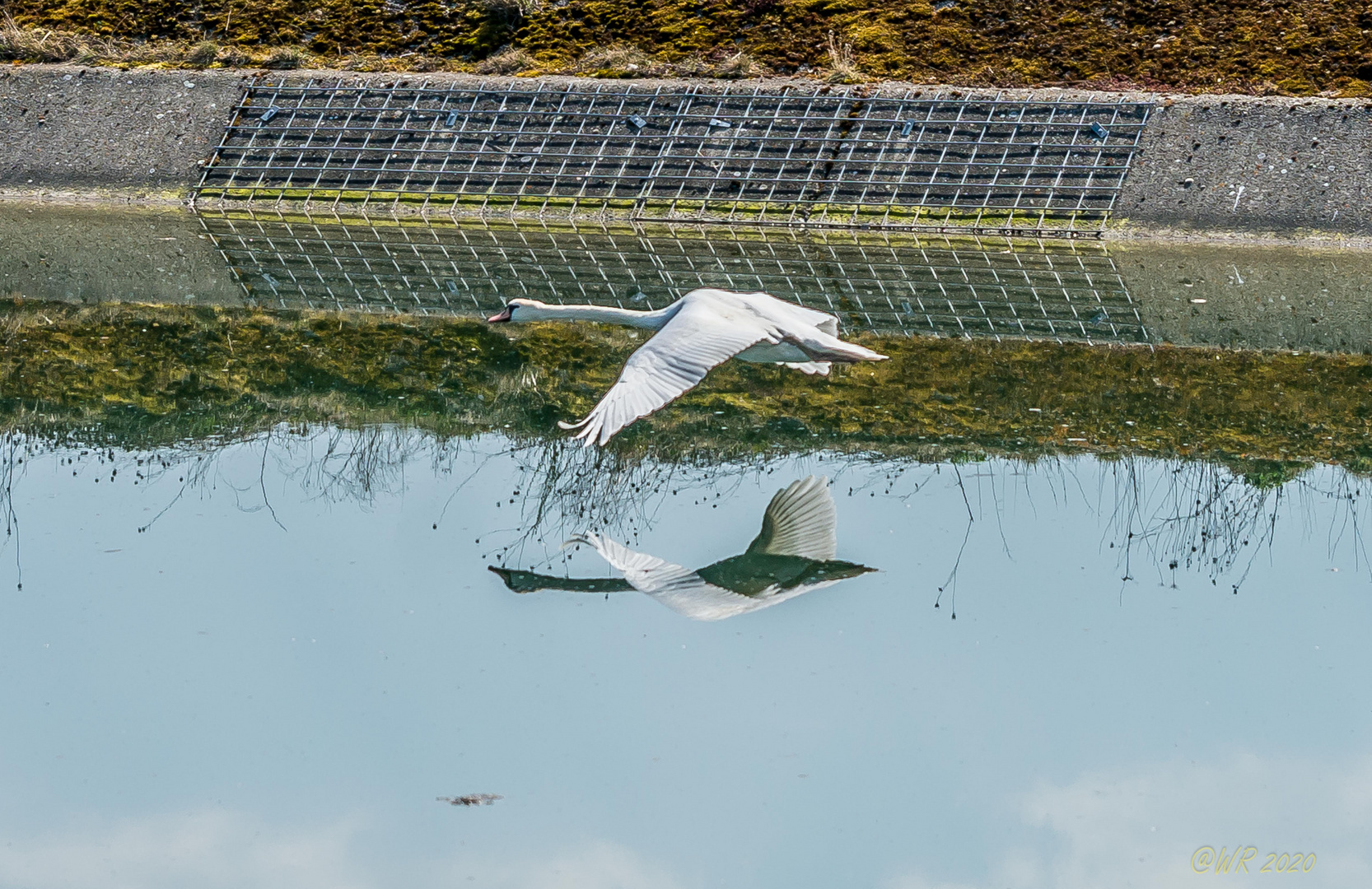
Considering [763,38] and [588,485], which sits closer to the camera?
[588,485]

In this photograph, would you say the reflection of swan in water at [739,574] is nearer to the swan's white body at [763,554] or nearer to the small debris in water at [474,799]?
the swan's white body at [763,554]

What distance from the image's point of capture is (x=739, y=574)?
335 inches

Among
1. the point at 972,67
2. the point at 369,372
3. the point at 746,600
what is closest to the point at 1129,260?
the point at 972,67

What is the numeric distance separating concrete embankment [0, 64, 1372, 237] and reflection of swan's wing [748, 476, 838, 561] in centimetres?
1304

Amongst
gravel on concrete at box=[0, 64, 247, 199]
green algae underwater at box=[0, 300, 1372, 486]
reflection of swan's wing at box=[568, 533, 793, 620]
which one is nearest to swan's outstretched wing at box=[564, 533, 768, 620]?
reflection of swan's wing at box=[568, 533, 793, 620]

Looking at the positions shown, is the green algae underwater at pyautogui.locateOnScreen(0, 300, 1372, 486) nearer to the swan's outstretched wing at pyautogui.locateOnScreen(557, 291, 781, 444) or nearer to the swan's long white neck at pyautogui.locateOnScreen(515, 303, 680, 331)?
the swan's long white neck at pyautogui.locateOnScreen(515, 303, 680, 331)

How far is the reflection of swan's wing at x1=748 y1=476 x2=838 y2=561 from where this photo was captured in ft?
28.9

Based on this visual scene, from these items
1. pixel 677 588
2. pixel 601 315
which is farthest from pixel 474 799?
pixel 601 315

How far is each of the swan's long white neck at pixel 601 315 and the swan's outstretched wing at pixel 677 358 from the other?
10.6 inches

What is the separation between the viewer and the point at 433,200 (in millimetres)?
24234

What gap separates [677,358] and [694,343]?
26 centimetres

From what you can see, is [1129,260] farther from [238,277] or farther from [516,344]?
[238,277]

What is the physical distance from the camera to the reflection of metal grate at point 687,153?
2236cm

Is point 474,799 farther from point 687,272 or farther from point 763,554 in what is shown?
point 687,272
